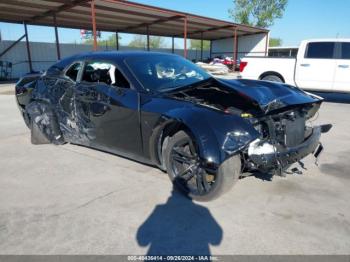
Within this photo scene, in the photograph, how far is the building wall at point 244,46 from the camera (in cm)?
3216

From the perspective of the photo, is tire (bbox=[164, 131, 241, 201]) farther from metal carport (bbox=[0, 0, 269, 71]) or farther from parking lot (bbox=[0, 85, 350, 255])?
metal carport (bbox=[0, 0, 269, 71])

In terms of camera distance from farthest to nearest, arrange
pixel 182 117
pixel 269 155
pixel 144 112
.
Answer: pixel 144 112
pixel 182 117
pixel 269 155

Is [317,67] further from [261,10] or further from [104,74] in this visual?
[261,10]

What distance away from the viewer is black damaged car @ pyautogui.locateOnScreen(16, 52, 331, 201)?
9.98ft

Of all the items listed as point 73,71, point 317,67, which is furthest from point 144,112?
point 317,67

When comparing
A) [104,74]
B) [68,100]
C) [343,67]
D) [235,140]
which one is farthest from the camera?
[343,67]

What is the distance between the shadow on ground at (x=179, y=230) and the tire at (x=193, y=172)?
0.58 ft

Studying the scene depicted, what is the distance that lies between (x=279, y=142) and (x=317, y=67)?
7.67m

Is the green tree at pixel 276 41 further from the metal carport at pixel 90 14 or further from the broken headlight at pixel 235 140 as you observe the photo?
the broken headlight at pixel 235 140

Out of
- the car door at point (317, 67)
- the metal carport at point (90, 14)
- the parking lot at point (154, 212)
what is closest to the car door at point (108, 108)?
the parking lot at point (154, 212)

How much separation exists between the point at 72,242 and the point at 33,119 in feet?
11.2

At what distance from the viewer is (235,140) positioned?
2889mm

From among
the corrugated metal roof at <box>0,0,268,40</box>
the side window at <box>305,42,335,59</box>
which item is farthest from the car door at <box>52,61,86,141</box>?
the corrugated metal roof at <box>0,0,268,40</box>

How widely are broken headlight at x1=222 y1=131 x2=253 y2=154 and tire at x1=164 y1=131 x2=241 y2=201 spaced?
0.71ft
